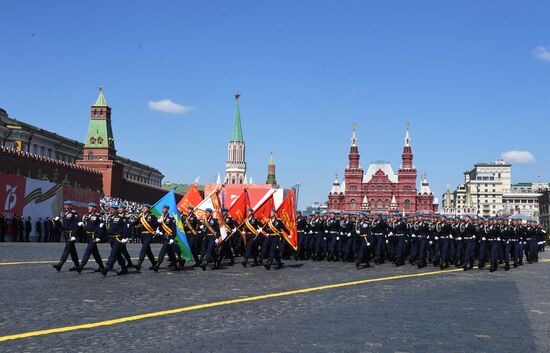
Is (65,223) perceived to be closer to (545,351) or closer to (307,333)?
(307,333)

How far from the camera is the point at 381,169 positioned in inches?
5655

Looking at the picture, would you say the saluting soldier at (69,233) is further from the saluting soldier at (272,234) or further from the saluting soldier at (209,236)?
the saluting soldier at (272,234)

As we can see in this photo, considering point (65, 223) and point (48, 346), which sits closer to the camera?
point (48, 346)

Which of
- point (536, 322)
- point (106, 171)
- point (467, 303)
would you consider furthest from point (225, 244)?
point (106, 171)

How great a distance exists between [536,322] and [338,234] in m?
13.2

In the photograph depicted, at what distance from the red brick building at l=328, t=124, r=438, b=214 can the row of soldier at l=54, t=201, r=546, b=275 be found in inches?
4427

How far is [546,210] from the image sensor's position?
135 meters

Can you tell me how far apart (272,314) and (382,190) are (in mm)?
132086

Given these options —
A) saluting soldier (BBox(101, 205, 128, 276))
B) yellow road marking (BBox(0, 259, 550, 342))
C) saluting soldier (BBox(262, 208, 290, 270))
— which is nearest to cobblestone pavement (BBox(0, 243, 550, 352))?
yellow road marking (BBox(0, 259, 550, 342))

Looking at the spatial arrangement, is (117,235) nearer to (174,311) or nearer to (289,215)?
(174,311)

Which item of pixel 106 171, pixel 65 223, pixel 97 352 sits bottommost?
pixel 97 352

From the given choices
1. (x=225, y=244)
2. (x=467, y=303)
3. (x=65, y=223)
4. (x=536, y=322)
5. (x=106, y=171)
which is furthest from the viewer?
(x=106, y=171)

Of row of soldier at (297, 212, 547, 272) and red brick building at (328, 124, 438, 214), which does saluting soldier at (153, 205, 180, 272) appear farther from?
red brick building at (328, 124, 438, 214)

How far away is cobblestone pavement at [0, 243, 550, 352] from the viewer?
7227 millimetres
